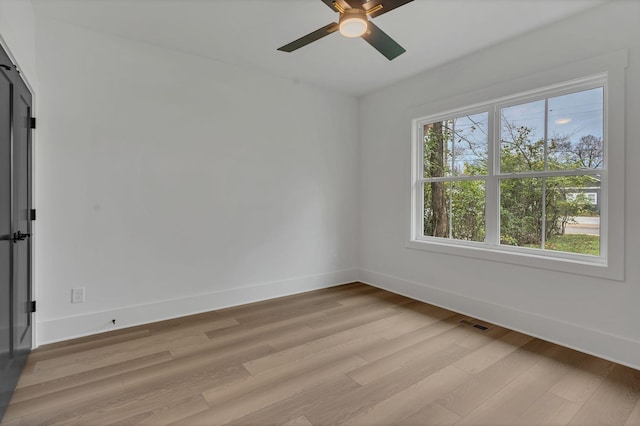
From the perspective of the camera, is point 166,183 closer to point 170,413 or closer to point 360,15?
point 170,413

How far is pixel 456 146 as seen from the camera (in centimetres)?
361

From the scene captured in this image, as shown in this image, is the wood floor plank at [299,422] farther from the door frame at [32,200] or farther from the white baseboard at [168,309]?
the door frame at [32,200]

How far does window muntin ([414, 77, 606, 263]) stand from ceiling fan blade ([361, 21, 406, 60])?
4.62 feet

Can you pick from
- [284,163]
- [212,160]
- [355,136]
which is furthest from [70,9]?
[355,136]

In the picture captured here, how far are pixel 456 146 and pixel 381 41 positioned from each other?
1.80 m

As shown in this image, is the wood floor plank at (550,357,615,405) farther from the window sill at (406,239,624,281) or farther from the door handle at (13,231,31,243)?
the door handle at (13,231,31,243)

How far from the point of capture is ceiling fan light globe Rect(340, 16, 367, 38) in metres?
2.02

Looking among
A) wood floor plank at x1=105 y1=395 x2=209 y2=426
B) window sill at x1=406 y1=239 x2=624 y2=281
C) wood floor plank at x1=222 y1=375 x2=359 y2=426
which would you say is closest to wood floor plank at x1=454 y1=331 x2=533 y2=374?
window sill at x1=406 y1=239 x2=624 y2=281

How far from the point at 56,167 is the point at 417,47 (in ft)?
11.3

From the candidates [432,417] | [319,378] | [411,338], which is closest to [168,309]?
[319,378]

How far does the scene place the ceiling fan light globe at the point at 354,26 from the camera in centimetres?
202

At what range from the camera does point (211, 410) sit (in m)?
1.80

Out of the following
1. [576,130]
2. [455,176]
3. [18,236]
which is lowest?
[18,236]

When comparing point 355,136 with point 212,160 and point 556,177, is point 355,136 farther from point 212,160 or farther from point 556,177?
point 556,177
